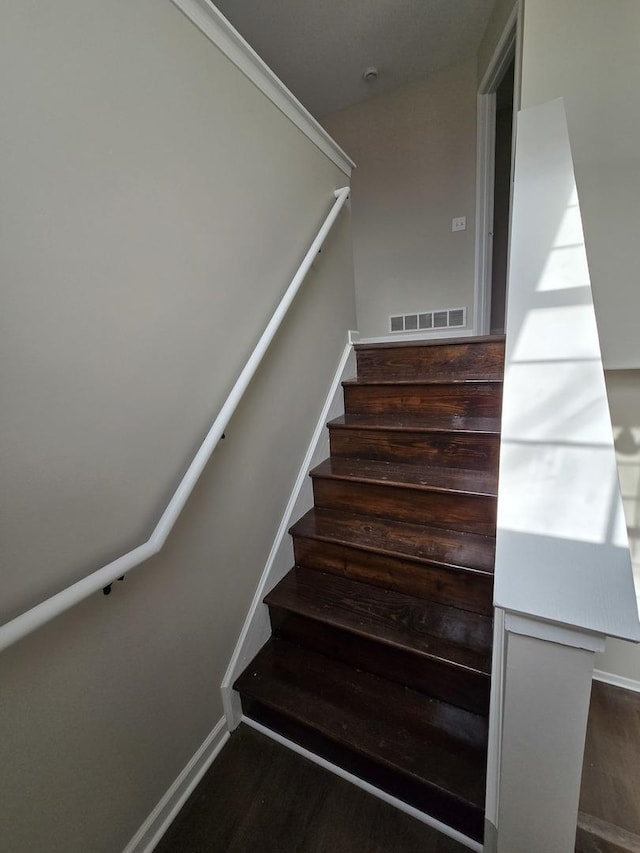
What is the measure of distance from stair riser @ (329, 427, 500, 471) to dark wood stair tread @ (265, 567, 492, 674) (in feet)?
1.82

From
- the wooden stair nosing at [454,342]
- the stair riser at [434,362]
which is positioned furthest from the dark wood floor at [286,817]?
the wooden stair nosing at [454,342]

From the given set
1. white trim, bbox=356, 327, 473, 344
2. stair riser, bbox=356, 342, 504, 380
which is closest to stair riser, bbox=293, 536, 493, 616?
stair riser, bbox=356, 342, 504, 380

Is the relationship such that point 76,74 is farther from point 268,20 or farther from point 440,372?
point 268,20

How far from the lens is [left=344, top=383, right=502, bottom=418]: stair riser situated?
4.87ft

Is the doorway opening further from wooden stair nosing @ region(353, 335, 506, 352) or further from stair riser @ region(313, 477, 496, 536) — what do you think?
stair riser @ region(313, 477, 496, 536)

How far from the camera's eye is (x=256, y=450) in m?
1.28

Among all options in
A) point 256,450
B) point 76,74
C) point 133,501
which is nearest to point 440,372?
point 256,450

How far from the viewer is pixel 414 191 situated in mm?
2535

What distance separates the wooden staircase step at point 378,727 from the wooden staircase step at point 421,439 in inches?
33.2

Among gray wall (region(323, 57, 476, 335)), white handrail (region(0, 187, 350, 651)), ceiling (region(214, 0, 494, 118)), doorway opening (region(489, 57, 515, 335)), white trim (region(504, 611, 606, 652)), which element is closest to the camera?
white trim (region(504, 611, 606, 652))

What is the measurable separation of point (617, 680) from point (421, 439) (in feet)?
4.75

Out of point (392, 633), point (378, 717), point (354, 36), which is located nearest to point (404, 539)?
point (392, 633)

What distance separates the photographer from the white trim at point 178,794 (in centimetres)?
91

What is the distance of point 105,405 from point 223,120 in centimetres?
101
